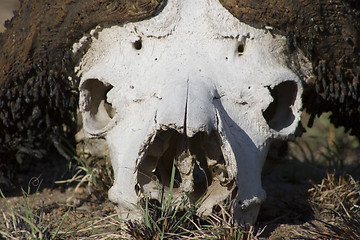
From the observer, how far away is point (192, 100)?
225 cm

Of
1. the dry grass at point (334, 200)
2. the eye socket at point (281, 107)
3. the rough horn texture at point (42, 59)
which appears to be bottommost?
the dry grass at point (334, 200)

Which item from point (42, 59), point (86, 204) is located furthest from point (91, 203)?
point (42, 59)

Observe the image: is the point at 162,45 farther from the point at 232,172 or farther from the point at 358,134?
the point at 358,134

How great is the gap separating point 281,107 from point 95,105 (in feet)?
2.86

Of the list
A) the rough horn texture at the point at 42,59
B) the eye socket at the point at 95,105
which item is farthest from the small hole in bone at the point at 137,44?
the eye socket at the point at 95,105

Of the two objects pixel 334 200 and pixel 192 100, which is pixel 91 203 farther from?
pixel 334 200

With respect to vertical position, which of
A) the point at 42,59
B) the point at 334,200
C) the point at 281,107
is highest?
the point at 42,59

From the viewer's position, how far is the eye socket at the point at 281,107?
2.64 metres

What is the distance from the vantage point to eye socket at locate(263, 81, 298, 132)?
2639 mm

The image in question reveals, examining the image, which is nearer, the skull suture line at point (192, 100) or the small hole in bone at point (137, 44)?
the skull suture line at point (192, 100)

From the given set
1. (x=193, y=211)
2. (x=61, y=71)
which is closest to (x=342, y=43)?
(x=193, y=211)

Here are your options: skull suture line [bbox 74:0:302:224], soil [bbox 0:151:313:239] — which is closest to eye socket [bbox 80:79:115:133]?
skull suture line [bbox 74:0:302:224]

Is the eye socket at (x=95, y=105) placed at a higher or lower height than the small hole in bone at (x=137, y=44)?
lower

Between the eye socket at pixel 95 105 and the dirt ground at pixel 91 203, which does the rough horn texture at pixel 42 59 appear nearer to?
the eye socket at pixel 95 105
